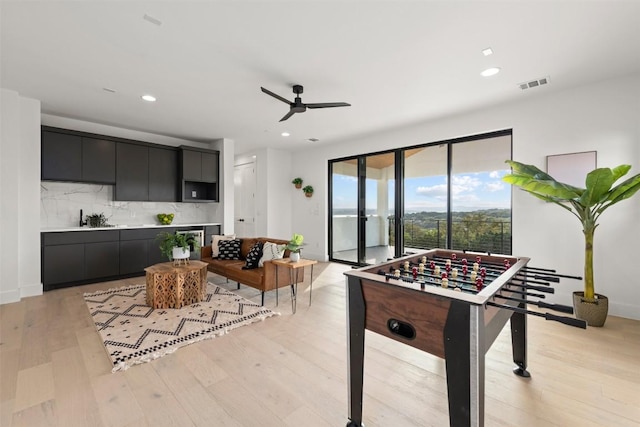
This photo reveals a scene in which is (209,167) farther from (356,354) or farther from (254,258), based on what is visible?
(356,354)

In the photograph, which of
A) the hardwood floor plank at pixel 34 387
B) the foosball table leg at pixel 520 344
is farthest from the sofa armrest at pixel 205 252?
the foosball table leg at pixel 520 344

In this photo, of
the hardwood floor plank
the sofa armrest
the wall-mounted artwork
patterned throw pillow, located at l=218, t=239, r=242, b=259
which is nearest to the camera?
the hardwood floor plank

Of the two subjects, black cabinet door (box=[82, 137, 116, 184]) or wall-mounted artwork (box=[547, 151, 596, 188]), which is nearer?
wall-mounted artwork (box=[547, 151, 596, 188])

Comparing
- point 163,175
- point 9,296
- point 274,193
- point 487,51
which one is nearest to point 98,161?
point 163,175

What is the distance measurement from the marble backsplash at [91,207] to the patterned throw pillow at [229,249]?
5.53ft

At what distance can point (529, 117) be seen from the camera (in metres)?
3.77

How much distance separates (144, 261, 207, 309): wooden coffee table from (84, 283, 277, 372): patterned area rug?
99 mm

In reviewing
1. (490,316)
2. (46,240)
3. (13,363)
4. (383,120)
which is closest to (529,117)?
(383,120)

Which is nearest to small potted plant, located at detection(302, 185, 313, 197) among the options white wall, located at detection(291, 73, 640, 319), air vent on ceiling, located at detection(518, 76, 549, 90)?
white wall, located at detection(291, 73, 640, 319)

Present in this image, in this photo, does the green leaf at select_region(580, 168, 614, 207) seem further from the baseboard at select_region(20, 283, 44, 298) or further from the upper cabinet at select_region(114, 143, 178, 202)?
the baseboard at select_region(20, 283, 44, 298)

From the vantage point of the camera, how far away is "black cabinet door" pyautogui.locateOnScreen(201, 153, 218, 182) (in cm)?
594

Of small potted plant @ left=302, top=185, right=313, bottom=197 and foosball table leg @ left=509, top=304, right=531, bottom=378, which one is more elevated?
small potted plant @ left=302, top=185, right=313, bottom=197

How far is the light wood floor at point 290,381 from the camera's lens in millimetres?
1698

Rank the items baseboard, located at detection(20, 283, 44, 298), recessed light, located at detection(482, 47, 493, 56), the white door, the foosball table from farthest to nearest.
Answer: the white door < baseboard, located at detection(20, 283, 44, 298) < recessed light, located at detection(482, 47, 493, 56) < the foosball table
